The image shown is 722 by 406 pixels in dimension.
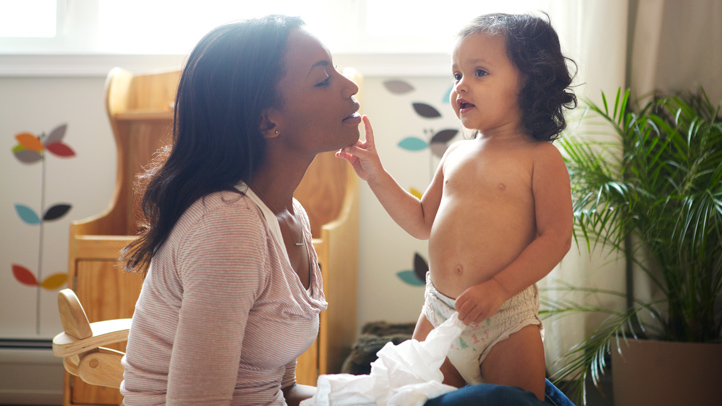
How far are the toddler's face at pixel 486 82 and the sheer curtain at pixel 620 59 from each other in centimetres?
68

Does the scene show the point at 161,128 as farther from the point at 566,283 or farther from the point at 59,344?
the point at 566,283

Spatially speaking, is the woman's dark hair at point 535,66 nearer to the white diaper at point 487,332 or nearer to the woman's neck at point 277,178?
the white diaper at point 487,332

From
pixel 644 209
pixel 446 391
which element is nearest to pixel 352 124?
pixel 446 391

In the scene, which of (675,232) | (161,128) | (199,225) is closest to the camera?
(199,225)

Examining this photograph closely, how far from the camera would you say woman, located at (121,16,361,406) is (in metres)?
0.77

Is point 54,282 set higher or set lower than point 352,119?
lower

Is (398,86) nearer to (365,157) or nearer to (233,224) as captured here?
(365,157)

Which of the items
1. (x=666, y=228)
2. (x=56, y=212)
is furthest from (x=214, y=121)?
(x=56, y=212)

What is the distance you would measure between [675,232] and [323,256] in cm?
97

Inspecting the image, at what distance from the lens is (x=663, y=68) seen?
177cm

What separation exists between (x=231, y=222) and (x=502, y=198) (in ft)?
1.76

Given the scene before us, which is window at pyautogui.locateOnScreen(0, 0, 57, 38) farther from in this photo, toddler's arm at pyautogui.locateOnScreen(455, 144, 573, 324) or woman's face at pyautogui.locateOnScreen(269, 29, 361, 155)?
toddler's arm at pyautogui.locateOnScreen(455, 144, 573, 324)

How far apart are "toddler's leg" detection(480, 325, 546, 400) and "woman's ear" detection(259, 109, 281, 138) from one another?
0.55m

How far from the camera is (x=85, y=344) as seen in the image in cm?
97
